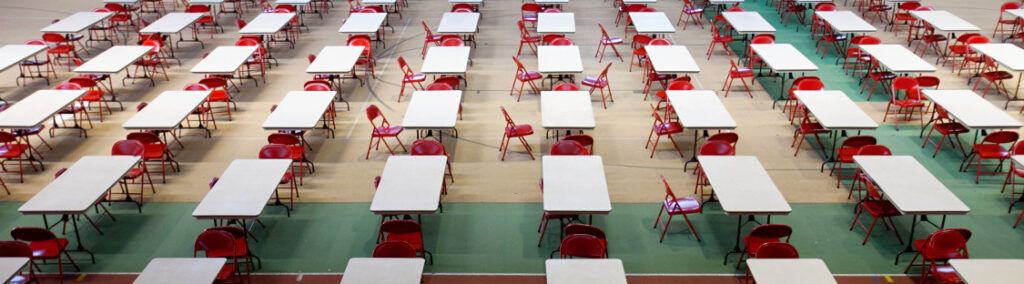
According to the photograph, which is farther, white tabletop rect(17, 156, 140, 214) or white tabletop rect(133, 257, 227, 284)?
white tabletop rect(17, 156, 140, 214)

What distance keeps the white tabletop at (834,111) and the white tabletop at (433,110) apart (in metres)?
5.64

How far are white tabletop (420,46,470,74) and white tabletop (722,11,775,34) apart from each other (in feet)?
20.4

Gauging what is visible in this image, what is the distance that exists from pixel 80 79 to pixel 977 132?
15.6 m

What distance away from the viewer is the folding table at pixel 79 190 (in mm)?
9820

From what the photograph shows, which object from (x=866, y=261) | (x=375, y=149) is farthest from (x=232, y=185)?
(x=866, y=261)

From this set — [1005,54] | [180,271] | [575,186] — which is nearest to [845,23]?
[1005,54]

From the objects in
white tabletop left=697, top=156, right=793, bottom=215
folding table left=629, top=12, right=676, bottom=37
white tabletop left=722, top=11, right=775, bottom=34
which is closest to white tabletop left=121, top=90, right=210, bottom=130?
white tabletop left=697, top=156, right=793, bottom=215

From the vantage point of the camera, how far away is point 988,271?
8148 mm

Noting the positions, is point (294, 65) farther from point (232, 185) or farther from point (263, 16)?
point (232, 185)

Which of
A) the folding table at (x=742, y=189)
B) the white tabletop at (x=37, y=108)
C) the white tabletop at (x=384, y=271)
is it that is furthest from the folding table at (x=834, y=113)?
the white tabletop at (x=37, y=108)

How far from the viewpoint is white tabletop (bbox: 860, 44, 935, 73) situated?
15.1 m

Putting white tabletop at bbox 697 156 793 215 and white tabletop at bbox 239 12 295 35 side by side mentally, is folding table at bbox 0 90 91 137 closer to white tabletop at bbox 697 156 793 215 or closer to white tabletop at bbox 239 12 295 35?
white tabletop at bbox 239 12 295 35

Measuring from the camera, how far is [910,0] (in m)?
21.5

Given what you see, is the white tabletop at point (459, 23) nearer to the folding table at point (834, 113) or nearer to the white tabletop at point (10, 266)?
the folding table at point (834, 113)
